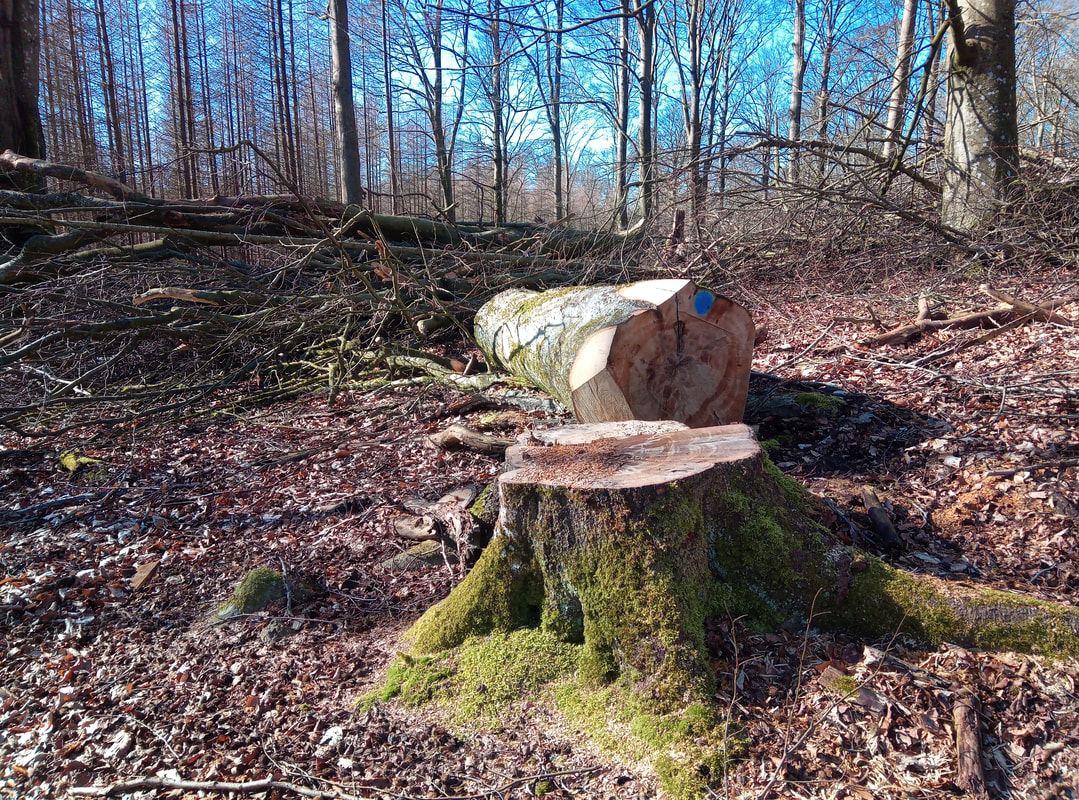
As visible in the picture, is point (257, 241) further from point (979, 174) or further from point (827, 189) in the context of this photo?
point (979, 174)

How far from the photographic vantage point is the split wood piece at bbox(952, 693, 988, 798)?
1541 millimetres

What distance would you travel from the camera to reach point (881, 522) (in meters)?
2.74

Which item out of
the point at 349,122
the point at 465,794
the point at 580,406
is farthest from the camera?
the point at 349,122

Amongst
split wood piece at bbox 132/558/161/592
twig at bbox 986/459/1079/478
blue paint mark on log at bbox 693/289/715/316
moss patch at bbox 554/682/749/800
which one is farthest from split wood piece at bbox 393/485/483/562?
twig at bbox 986/459/1079/478

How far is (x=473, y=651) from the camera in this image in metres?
2.26

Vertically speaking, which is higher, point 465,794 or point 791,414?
point 791,414

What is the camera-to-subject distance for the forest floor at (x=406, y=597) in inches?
68.6

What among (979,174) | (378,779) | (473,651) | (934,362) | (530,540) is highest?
(979,174)

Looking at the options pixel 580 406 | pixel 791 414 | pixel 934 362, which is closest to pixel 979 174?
pixel 934 362

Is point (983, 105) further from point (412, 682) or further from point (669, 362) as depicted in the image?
point (412, 682)

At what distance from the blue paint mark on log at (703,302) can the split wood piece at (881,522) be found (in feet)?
4.62

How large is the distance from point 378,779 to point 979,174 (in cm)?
800

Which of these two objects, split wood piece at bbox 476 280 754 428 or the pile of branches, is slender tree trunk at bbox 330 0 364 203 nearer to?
the pile of branches

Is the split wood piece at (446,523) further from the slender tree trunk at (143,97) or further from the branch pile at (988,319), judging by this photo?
the slender tree trunk at (143,97)
